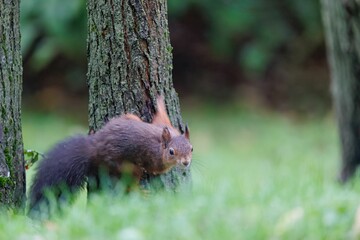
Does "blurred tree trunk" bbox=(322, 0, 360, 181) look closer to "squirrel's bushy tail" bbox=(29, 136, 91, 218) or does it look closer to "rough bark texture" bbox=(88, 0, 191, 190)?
"rough bark texture" bbox=(88, 0, 191, 190)

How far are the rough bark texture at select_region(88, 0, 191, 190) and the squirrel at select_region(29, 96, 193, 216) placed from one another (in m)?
0.14

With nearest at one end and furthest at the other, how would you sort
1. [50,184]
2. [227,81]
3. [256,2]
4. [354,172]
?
[50,184] → [354,172] → [256,2] → [227,81]

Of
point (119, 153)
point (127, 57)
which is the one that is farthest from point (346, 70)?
point (119, 153)

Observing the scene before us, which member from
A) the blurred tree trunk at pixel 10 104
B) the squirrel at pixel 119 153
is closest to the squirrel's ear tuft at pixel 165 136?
the squirrel at pixel 119 153

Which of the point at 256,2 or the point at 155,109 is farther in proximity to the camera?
the point at 256,2

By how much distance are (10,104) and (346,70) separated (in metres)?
4.73

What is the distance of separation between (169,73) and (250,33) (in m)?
8.78

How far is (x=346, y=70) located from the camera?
9680 mm

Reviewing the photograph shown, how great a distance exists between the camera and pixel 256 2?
48.0ft

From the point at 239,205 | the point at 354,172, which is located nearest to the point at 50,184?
the point at 239,205

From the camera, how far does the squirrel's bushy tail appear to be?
19.4ft

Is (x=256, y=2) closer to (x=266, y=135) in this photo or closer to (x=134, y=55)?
(x=266, y=135)

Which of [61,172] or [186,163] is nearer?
[186,163]

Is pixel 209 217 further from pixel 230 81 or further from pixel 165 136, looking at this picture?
pixel 230 81
